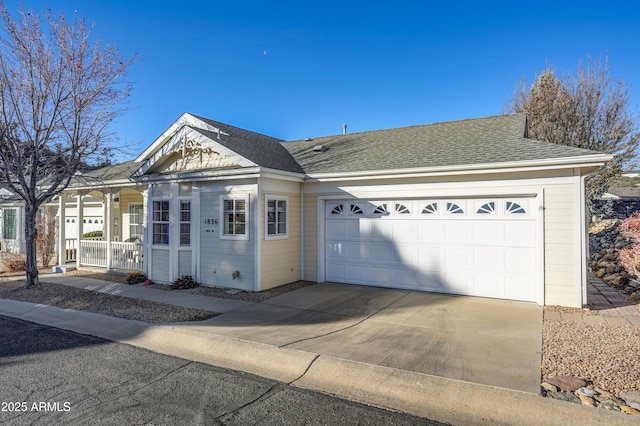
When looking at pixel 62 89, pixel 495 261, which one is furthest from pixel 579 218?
pixel 62 89

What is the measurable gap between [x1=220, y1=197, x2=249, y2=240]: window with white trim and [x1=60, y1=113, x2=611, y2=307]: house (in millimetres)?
34

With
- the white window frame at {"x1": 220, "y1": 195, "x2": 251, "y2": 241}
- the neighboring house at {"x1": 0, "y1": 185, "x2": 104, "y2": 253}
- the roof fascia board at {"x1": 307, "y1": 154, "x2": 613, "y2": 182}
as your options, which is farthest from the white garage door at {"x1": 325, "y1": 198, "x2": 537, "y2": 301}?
the neighboring house at {"x1": 0, "y1": 185, "x2": 104, "y2": 253}

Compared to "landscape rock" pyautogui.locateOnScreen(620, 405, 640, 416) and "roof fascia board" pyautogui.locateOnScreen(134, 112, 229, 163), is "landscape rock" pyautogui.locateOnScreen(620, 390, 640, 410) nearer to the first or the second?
"landscape rock" pyautogui.locateOnScreen(620, 405, 640, 416)

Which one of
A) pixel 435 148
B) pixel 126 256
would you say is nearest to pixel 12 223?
pixel 126 256

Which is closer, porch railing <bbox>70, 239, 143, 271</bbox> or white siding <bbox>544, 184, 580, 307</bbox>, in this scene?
white siding <bbox>544, 184, 580, 307</bbox>

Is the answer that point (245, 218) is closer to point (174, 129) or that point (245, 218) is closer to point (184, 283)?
point (184, 283)

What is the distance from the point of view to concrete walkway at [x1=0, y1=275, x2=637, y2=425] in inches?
144

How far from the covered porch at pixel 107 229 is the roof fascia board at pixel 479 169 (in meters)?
6.35

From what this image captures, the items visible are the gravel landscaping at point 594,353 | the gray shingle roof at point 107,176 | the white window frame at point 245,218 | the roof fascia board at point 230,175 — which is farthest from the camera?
the gray shingle roof at point 107,176

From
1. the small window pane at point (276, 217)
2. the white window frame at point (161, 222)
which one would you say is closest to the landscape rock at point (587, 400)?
the small window pane at point (276, 217)

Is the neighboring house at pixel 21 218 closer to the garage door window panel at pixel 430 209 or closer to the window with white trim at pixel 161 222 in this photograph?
the window with white trim at pixel 161 222

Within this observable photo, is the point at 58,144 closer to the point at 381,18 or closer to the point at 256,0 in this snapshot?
the point at 256,0

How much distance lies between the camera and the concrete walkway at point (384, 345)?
144 inches

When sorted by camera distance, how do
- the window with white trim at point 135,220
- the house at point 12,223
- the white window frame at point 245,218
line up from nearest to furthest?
1. the white window frame at point 245,218
2. the window with white trim at point 135,220
3. the house at point 12,223
